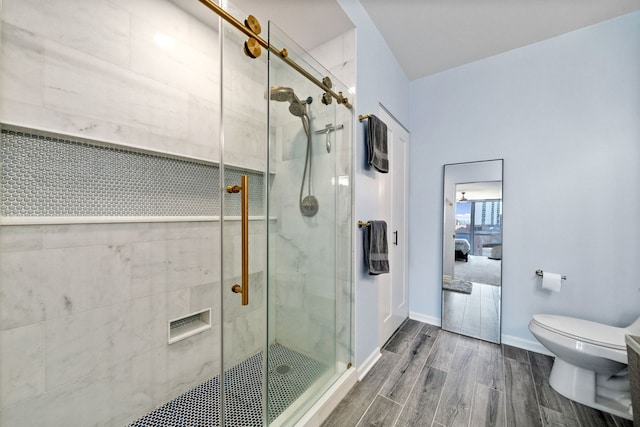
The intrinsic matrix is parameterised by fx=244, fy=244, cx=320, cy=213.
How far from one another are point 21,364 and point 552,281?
129 inches

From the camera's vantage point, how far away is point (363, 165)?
184 cm

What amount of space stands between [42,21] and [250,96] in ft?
3.15

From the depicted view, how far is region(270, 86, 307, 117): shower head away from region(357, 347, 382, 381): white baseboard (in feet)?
5.73

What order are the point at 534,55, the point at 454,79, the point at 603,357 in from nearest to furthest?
the point at 603,357
the point at 534,55
the point at 454,79

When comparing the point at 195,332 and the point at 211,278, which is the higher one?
the point at 211,278

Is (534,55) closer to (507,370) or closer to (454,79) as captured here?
(454,79)

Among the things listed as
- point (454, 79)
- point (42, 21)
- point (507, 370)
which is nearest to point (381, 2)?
point (454, 79)

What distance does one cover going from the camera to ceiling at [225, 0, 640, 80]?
1592mm

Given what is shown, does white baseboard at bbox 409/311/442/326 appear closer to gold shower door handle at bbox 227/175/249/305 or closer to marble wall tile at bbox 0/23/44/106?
gold shower door handle at bbox 227/175/249/305

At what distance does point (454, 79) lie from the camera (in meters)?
2.49

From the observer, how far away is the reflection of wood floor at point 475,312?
7.39 ft

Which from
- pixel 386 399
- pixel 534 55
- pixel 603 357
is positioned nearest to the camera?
pixel 603 357

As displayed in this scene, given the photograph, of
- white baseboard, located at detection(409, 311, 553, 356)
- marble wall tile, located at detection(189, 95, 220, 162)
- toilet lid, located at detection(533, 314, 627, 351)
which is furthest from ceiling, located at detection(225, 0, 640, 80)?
white baseboard, located at detection(409, 311, 553, 356)

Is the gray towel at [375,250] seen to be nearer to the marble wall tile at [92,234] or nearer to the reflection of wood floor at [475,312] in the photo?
the reflection of wood floor at [475,312]
